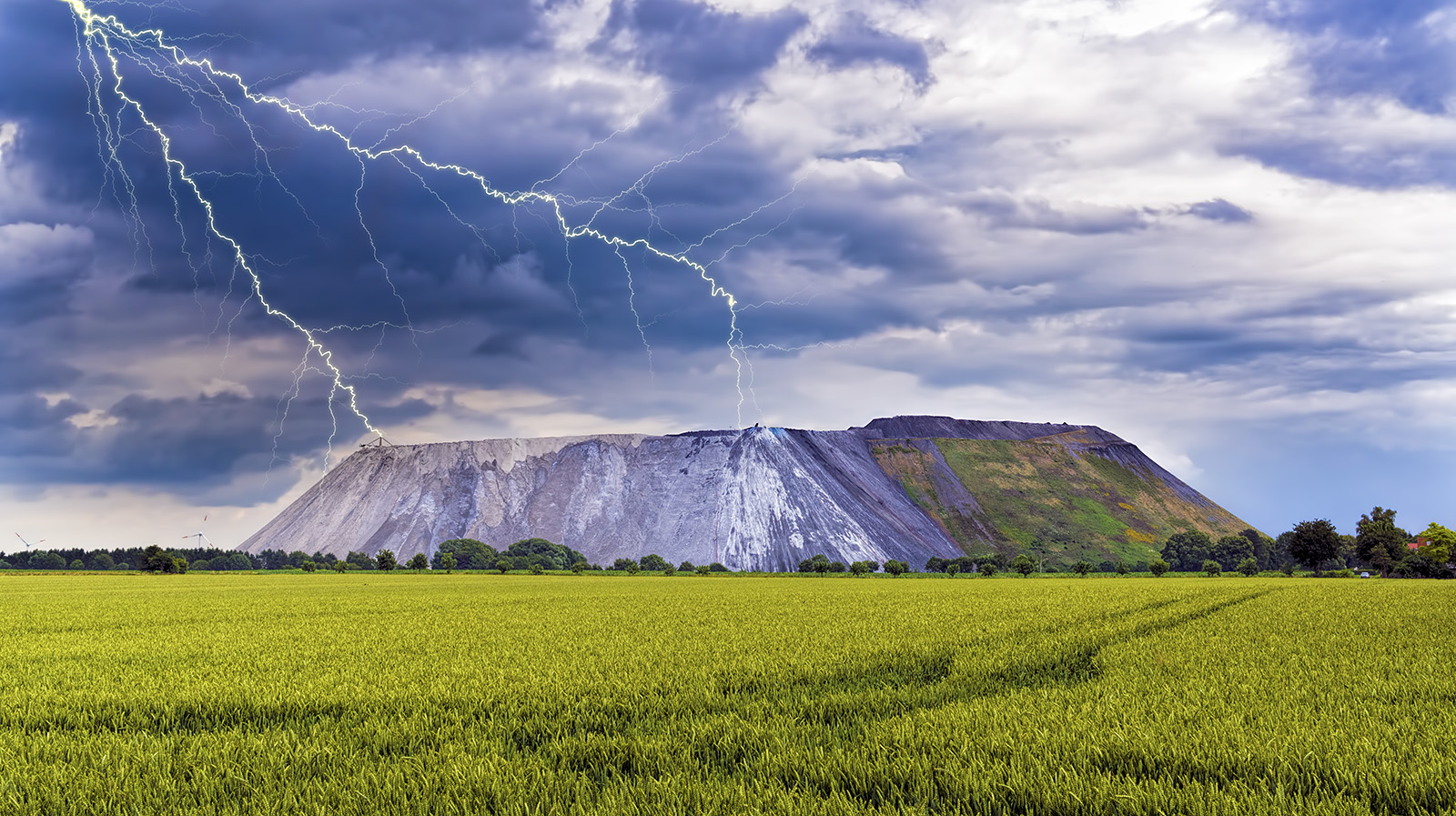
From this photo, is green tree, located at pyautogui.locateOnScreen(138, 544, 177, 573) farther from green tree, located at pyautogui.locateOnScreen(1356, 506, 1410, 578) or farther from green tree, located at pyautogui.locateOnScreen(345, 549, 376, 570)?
green tree, located at pyautogui.locateOnScreen(1356, 506, 1410, 578)

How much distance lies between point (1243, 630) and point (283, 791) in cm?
2306

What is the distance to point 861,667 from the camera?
14500 millimetres

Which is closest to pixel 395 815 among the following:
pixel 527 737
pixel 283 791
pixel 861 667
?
pixel 283 791

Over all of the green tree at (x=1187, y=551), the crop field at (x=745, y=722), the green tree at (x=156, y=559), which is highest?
the crop field at (x=745, y=722)

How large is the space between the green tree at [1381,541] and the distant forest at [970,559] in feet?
0.45

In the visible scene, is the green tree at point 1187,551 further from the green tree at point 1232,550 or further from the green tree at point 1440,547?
the green tree at point 1440,547

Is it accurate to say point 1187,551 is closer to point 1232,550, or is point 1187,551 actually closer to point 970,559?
point 1232,550

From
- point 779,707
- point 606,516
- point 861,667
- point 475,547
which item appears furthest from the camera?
point 606,516

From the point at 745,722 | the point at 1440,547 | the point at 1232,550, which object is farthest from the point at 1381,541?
the point at 745,722

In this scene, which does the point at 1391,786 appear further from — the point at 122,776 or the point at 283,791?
the point at 122,776

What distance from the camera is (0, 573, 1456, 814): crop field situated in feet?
22.5

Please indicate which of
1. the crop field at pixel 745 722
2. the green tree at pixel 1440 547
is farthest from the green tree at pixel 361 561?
the green tree at pixel 1440 547

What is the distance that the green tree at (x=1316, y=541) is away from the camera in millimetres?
123188

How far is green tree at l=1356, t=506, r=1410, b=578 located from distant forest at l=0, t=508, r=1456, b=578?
0.45ft
